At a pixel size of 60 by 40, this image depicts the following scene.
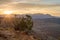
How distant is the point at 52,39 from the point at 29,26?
3606 millimetres

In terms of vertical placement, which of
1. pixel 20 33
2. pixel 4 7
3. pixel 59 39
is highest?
pixel 4 7

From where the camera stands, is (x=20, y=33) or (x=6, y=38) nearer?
(x=6, y=38)

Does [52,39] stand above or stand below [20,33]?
below

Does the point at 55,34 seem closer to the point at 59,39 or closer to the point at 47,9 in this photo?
the point at 59,39

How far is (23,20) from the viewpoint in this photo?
2428cm

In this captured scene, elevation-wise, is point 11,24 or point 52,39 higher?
point 11,24

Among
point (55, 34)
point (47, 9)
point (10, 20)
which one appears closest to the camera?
point (10, 20)

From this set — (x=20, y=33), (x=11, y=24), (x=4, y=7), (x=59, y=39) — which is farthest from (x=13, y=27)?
(x=4, y=7)

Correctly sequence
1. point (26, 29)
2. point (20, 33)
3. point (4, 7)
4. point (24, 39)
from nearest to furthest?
point (24, 39)
point (20, 33)
point (26, 29)
point (4, 7)

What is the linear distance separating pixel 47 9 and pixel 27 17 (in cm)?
1480

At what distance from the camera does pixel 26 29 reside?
2392cm

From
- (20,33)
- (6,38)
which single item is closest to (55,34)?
(20,33)

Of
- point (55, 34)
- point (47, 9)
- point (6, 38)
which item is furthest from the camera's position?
point (47, 9)

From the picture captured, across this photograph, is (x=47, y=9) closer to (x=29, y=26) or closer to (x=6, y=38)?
(x=29, y=26)
